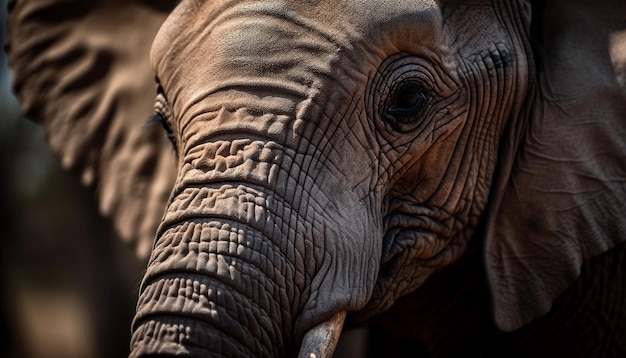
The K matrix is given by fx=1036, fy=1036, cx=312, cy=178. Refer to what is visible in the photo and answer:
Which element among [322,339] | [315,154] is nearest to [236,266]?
[322,339]

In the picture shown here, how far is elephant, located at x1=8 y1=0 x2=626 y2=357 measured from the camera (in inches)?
87.7

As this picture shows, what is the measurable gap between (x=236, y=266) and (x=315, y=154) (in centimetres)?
36

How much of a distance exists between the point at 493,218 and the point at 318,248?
648 mm

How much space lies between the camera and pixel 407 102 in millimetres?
2564

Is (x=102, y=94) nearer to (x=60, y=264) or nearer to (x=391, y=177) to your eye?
(x=391, y=177)

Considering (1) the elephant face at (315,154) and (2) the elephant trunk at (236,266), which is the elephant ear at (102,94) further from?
(2) the elephant trunk at (236,266)

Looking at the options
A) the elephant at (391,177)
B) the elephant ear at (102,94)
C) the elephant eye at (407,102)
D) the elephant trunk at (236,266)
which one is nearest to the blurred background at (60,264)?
the elephant ear at (102,94)

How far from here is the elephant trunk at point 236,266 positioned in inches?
84.2

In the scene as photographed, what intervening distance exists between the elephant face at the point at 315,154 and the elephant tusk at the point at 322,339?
21mm

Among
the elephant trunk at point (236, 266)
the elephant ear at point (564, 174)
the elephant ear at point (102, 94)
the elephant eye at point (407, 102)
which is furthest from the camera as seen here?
the elephant ear at point (102, 94)

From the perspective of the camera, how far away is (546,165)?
8.96 feet

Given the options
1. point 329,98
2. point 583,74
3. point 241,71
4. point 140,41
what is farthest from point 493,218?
point 140,41

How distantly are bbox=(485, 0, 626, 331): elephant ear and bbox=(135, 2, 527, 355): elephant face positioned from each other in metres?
0.08

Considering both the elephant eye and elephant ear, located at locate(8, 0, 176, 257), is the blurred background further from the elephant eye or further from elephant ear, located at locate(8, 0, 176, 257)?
the elephant eye
